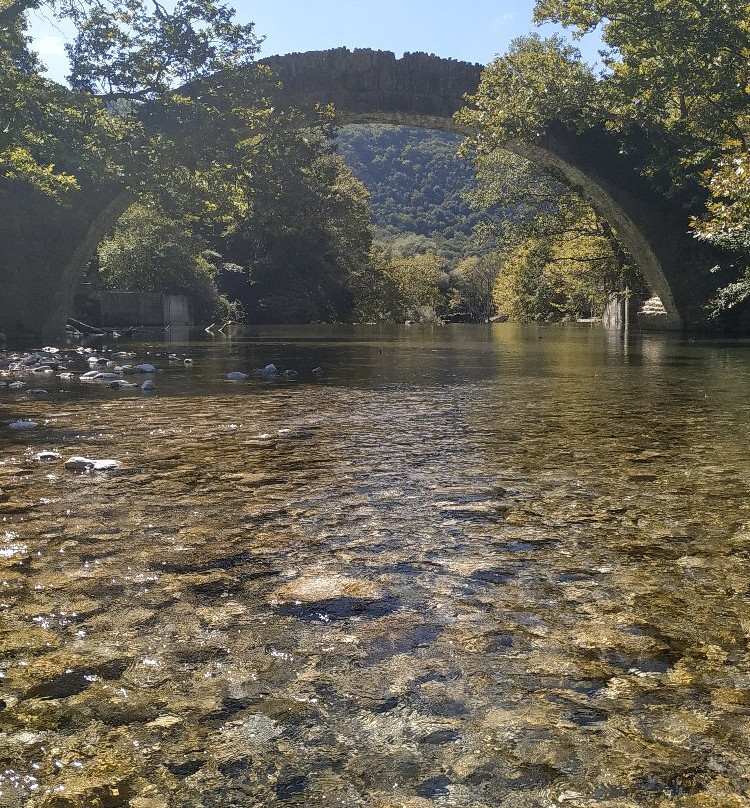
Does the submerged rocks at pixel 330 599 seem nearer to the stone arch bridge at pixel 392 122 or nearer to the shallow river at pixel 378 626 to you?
the shallow river at pixel 378 626

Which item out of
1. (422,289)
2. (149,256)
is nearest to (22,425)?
(149,256)

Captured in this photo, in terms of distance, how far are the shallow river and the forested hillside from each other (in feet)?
526

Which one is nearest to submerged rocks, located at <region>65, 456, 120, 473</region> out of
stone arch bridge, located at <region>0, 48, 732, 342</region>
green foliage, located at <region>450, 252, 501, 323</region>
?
stone arch bridge, located at <region>0, 48, 732, 342</region>

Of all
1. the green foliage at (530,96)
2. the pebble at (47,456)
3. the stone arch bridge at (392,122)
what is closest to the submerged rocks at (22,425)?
the pebble at (47,456)

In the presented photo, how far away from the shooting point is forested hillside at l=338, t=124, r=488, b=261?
162 metres

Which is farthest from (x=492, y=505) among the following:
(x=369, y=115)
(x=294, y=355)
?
(x=369, y=115)

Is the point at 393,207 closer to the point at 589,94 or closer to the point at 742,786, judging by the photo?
the point at 589,94

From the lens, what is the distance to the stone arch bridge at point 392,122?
54.5 ft

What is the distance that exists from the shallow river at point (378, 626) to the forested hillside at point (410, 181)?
160353 millimetres

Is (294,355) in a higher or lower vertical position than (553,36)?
lower

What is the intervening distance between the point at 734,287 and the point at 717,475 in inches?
539

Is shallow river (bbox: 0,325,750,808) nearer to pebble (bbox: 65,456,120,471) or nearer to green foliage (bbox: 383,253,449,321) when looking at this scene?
pebble (bbox: 65,456,120,471)

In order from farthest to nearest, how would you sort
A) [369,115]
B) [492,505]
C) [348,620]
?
[369,115], [492,505], [348,620]

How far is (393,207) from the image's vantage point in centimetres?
16588
